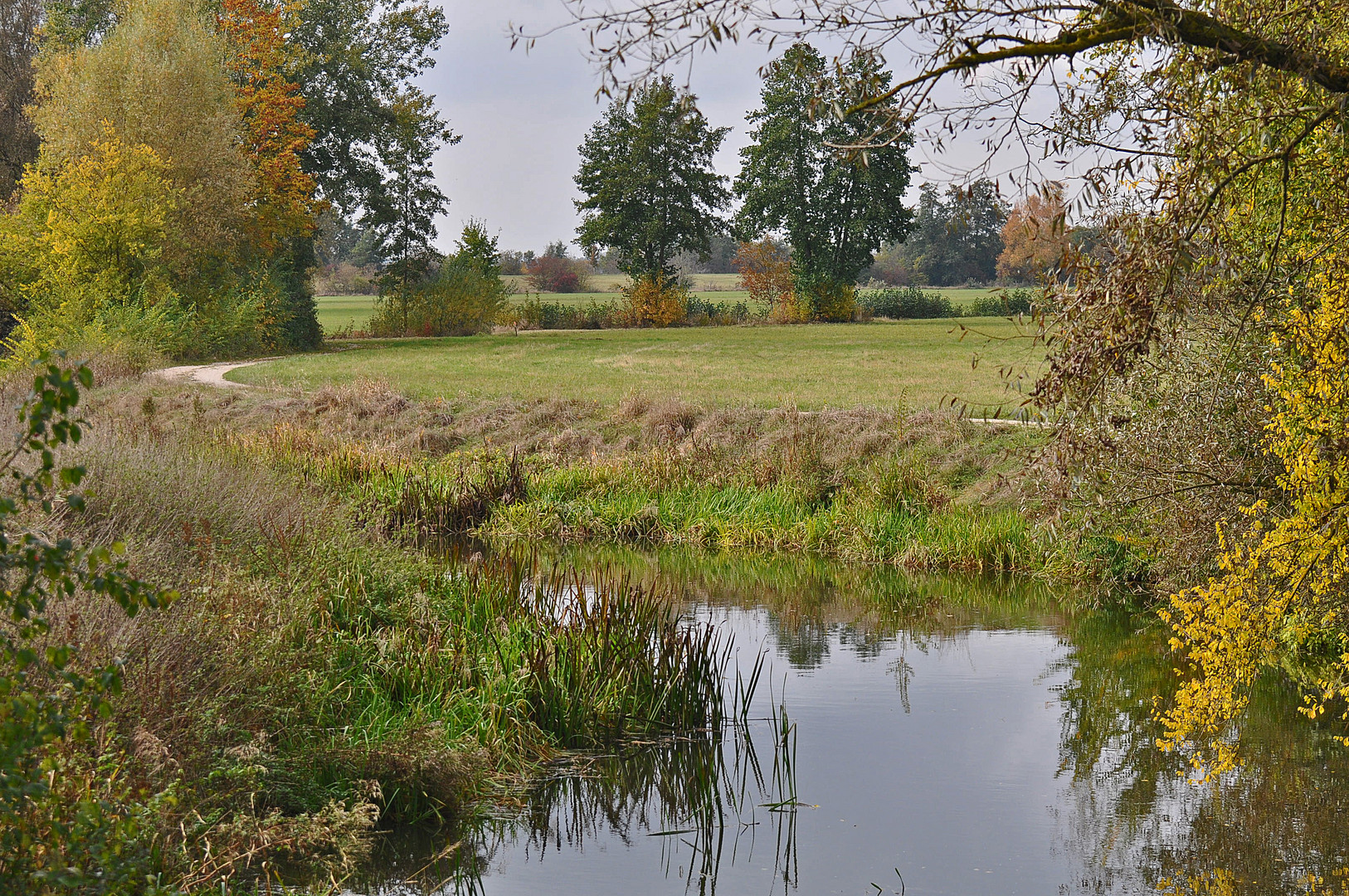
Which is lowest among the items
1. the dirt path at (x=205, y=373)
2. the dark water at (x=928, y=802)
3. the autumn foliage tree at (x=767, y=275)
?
the dark water at (x=928, y=802)

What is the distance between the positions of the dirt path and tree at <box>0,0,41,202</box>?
1110 centimetres

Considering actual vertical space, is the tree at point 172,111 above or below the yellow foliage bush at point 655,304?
above

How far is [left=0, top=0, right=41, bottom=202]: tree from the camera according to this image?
37.3m

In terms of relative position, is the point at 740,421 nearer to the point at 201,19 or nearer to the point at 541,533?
the point at 541,533

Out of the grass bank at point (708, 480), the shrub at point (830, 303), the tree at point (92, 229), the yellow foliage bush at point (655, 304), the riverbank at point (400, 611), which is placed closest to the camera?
the riverbank at point (400, 611)

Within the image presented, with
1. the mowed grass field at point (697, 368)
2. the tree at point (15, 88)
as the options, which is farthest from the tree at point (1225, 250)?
the tree at point (15, 88)

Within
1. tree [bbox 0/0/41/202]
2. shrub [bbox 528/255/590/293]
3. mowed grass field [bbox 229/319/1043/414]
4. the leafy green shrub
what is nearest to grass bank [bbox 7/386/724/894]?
mowed grass field [bbox 229/319/1043/414]

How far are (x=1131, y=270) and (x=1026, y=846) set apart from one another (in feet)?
10.1

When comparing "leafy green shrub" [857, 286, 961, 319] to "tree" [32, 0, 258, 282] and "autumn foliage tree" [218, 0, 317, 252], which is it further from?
"tree" [32, 0, 258, 282]

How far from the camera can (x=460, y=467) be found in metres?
17.8

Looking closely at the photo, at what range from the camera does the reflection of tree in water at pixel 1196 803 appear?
6.18m

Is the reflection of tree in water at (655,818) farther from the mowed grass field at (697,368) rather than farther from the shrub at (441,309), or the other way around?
the shrub at (441,309)

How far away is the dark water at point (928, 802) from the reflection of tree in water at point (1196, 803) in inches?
0.6

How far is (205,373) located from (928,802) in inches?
964
